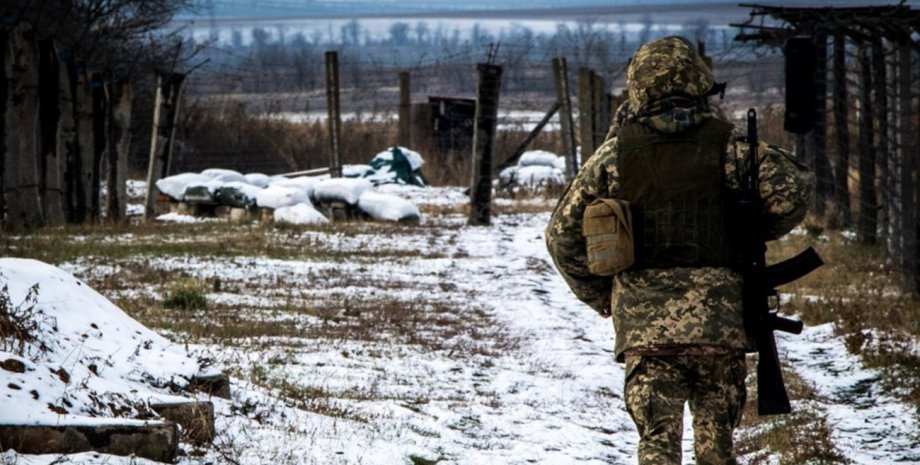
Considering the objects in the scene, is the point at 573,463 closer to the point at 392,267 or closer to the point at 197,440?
the point at 197,440

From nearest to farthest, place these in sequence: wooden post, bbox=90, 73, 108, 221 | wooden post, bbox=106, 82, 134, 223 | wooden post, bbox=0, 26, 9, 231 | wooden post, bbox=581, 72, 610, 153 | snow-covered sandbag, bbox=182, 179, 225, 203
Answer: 1. wooden post, bbox=0, 26, 9, 231
2. wooden post, bbox=90, 73, 108, 221
3. wooden post, bbox=106, 82, 134, 223
4. snow-covered sandbag, bbox=182, 179, 225, 203
5. wooden post, bbox=581, 72, 610, 153

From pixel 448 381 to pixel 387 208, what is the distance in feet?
44.0

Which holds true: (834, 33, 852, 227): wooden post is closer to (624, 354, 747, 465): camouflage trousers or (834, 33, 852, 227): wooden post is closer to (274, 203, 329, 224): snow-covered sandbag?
(274, 203, 329, 224): snow-covered sandbag

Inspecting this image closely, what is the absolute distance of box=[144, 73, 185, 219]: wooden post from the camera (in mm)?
22797

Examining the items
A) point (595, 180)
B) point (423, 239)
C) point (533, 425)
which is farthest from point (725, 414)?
point (423, 239)

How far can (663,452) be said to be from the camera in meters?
4.77

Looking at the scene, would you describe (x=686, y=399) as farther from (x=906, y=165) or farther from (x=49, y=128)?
(x=49, y=128)

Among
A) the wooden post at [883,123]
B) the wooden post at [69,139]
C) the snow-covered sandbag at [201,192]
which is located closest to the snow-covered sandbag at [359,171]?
the snow-covered sandbag at [201,192]

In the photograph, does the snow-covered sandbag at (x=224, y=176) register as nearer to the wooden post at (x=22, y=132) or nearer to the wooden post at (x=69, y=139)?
the wooden post at (x=69, y=139)

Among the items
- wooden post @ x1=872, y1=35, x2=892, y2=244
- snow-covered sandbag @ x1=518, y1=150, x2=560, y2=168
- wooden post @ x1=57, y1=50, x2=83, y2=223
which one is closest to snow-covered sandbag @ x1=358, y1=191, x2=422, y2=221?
wooden post @ x1=57, y1=50, x2=83, y2=223

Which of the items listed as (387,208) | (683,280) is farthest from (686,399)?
(387,208)

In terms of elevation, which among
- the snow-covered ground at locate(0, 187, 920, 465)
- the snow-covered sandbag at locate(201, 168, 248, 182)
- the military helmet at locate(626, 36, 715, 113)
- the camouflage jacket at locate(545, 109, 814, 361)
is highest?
the military helmet at locate(626, 36, 715, 113)

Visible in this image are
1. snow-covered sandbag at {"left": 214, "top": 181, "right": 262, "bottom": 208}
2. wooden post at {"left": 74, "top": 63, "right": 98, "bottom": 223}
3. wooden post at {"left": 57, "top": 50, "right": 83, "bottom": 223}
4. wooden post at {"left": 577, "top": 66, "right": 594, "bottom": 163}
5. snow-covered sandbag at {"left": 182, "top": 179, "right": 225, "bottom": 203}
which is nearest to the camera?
wooden post at {"left": 57, "top": 50, "right": 83, "bottom": 223}

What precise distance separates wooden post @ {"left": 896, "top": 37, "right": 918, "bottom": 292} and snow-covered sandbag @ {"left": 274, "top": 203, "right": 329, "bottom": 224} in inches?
398
